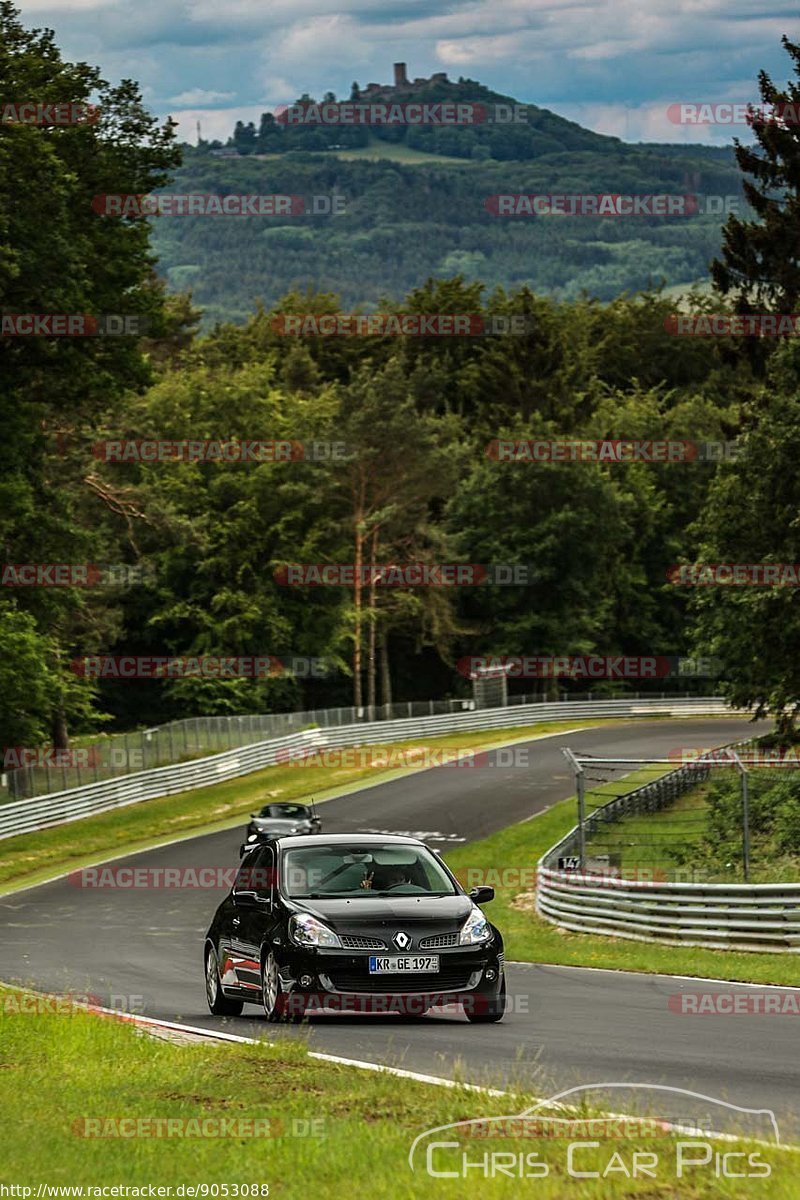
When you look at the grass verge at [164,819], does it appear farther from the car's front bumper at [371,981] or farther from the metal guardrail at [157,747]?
the car's front bumper at [371,981]

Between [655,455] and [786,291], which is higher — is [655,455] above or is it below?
below

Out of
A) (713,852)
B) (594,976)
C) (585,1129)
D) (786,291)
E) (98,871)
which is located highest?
(786,291)

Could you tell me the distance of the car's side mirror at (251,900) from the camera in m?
14.9

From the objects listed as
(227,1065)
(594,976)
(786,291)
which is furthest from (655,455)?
(227,1065)

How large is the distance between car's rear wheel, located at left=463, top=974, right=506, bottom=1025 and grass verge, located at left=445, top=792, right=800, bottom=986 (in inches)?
170

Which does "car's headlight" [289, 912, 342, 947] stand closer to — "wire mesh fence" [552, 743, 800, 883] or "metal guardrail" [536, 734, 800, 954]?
"metal guardrail" [536, 734, 800, 954]

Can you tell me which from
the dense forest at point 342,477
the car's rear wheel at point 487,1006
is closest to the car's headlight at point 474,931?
the car's rear wheel at point 487,1006

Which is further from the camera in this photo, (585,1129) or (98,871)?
(98,871)

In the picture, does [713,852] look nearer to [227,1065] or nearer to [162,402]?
[227,1065]

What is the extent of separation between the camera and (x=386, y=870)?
49.6ft

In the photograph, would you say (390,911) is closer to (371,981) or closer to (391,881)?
(371,981)

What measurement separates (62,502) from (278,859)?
32.8m

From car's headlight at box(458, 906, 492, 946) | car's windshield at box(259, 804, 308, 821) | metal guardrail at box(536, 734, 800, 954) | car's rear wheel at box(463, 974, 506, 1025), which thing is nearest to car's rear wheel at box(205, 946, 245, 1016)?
car's rear wheel at box(463, 974, 506, 1025)

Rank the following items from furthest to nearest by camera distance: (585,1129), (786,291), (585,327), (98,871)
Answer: (585,327)
(786,291)
(98,871)
(585,1129)
